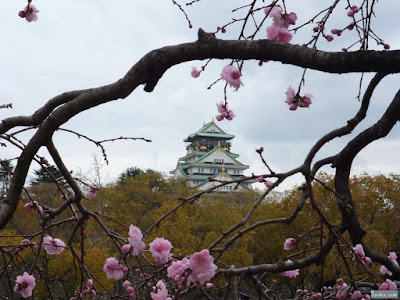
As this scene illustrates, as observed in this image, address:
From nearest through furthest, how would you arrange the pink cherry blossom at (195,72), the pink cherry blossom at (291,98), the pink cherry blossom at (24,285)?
the pink cherry blossom at (291,98)
the pink cherry blossom at (24,285)
the pink cherry blossom at (195,72)

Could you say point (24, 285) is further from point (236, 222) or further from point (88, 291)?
point (236, 222)

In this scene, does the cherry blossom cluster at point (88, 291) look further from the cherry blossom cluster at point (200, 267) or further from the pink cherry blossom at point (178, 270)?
the cherry blossom cluster at point (200, 267)

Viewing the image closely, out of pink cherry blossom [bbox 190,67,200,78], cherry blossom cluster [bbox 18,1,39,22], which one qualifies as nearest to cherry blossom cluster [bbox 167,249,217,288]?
pink cherry blossom [bbox 190,67,200,78]

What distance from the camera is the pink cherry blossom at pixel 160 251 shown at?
1545 millimetres

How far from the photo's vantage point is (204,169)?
4112 centimetres

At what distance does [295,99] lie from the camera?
191 centimetres

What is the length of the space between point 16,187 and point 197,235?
12.7 meters

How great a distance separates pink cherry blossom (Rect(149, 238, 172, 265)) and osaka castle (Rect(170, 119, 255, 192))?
35.3m

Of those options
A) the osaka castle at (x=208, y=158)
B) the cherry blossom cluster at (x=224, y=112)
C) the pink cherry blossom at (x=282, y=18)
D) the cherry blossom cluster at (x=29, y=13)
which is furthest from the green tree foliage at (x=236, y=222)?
the osaka castle at (x=208, y=158)

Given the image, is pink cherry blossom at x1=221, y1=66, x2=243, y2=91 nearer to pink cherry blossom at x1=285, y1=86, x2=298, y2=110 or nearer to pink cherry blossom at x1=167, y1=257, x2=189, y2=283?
pink cherry blossom at x1=285, y1=86, x2=298, y2=110

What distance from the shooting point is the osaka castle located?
40188 millimetres

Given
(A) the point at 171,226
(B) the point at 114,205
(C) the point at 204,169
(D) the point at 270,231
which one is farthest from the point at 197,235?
(C) the point at 204,169

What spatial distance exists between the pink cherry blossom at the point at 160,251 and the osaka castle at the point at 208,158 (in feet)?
116

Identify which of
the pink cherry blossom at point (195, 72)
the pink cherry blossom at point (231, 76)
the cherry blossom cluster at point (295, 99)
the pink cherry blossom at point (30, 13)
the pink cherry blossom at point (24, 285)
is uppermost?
the pink cherry blossom at point (30, 13)
